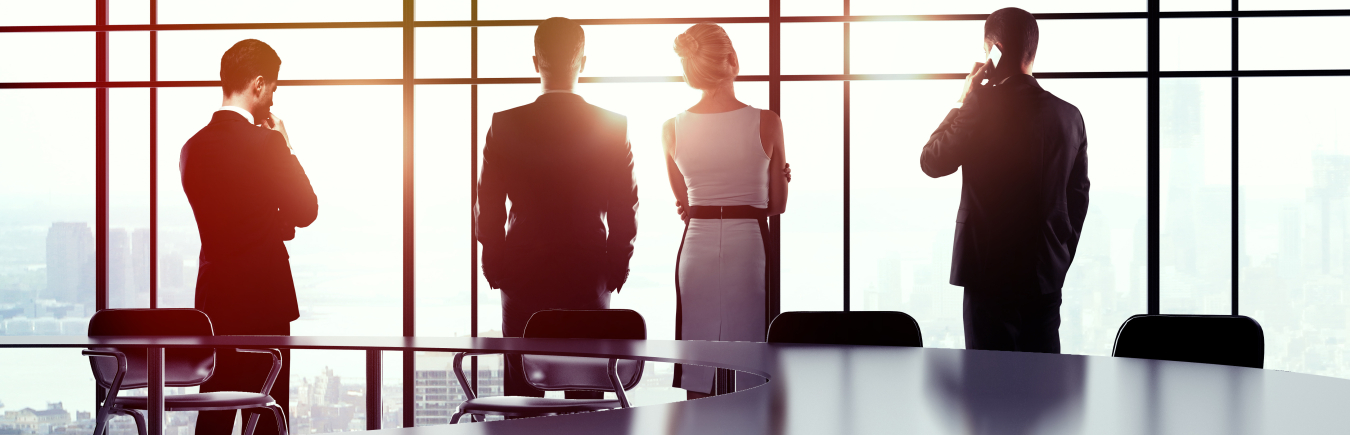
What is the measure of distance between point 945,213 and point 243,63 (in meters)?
3.60

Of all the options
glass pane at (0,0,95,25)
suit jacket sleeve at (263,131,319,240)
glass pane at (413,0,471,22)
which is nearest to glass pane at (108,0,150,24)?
glass pane at (0,0,95,25)

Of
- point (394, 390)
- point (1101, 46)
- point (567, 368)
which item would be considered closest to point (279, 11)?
point (394, 390)

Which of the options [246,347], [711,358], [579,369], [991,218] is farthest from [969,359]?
[246,347]

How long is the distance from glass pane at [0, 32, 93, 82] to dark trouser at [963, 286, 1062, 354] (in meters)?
5.28

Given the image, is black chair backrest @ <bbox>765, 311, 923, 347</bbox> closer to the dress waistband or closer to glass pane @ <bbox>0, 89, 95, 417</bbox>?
the dress waistband

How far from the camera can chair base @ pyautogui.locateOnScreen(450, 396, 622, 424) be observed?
333 cm

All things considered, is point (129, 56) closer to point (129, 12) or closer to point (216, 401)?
point (129, 12)

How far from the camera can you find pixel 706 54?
3.58 meters

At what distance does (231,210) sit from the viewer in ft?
11.7

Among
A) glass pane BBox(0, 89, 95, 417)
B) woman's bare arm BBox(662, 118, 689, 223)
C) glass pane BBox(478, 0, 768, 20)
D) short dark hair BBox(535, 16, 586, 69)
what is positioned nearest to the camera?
short dark hair BBox(535, 16, 586, 69)

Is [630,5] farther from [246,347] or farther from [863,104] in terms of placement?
[246,347]

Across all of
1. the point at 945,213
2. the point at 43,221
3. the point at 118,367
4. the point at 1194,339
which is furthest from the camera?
the point at 43,221

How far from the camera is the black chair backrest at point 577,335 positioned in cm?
334

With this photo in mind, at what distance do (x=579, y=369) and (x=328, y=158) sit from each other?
280 cm
